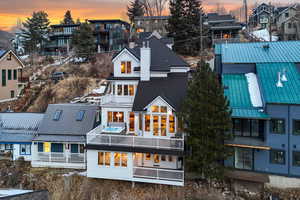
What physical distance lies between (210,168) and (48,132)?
1468 cm

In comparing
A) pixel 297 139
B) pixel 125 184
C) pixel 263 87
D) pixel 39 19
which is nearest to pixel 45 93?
pixel 125 184

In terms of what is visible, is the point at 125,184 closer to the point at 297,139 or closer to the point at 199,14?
the point at 297,139

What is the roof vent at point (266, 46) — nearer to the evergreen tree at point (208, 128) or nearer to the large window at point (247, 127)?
the large window at point (247, 127)

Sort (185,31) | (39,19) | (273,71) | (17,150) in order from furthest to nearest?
(39,19) < (185,31) < (17,150) < (273,71)

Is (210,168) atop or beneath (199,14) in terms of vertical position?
beneath

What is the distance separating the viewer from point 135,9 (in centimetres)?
7194

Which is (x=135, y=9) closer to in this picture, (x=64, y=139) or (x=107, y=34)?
(x=107, y=34)

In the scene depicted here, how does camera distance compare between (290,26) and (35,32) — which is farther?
(35,32)

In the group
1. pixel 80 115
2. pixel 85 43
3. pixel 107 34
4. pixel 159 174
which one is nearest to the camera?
pixel 159 174

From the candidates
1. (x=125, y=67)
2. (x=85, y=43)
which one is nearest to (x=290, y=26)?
(x=85, y=43)

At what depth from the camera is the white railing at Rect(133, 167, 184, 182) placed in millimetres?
17688

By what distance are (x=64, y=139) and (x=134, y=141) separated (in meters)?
7.41

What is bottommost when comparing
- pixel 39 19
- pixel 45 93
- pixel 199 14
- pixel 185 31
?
pixel 45 93

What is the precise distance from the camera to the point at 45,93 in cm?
3738
